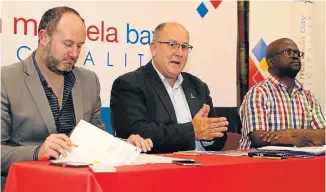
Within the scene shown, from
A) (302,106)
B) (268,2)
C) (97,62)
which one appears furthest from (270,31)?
(97,62)

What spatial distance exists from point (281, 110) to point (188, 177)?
83.8 inches

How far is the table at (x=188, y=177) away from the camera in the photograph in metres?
2.06

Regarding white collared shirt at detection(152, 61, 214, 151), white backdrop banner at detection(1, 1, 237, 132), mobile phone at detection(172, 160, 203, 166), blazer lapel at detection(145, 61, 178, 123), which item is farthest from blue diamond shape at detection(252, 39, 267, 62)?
mobile phone at detection(172, 160, 203, 166)

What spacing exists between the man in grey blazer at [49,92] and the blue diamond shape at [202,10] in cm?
181

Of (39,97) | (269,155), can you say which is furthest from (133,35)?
(269,155)

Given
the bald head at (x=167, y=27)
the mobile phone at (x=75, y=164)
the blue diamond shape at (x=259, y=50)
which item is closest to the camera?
the mobile phone at (x=75, y=164)

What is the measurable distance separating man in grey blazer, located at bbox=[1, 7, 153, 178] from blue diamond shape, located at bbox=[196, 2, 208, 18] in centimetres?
181

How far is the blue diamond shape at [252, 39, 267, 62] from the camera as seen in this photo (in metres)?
5.24

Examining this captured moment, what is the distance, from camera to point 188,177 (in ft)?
7.45

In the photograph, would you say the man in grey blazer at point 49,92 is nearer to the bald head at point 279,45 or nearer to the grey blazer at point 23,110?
the grey blazer at point 23,110

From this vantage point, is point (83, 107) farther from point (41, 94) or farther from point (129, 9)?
point (129, 9)

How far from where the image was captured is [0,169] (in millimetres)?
2795

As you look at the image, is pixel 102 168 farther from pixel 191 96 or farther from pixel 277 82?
pixel 277 82

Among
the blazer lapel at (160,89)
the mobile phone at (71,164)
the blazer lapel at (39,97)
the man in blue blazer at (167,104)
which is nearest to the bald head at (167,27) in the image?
the man in blue blazer at (167,104)
